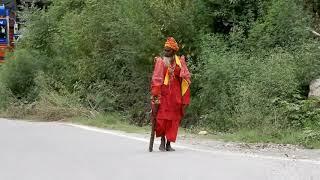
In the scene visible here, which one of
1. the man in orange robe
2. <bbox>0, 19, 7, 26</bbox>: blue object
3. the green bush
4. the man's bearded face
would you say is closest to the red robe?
the man in orange robe

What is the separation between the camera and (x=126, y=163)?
8.88 m

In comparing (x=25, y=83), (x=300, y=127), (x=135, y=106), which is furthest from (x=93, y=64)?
(x=300, y=127)

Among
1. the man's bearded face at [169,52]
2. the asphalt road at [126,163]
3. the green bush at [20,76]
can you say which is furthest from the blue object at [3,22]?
the man's bearded face at [169,52]

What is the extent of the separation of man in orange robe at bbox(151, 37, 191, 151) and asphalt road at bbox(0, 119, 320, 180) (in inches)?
14.9

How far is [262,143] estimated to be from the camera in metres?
11.0

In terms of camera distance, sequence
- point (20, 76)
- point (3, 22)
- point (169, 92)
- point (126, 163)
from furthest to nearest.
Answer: point (3, 22) → point (20, 76) → point (169, 92) → point (126, 163)

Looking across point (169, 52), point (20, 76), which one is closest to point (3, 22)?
point (20, 76)

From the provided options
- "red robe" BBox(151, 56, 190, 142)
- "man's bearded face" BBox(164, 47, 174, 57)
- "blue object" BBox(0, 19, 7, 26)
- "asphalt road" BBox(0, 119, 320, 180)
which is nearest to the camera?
"asphalt road" BBox(0, 119, 320, 180)

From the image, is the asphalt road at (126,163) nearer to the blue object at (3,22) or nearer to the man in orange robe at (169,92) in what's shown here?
the man in orange robe at (169,92)

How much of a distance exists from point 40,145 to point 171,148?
2548mm

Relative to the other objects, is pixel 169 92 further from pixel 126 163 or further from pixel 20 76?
pixel 20 76

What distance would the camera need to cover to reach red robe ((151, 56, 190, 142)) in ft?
32.4

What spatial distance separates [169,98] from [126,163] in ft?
5.09

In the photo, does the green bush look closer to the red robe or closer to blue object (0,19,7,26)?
blue object (0,19,7,26)
